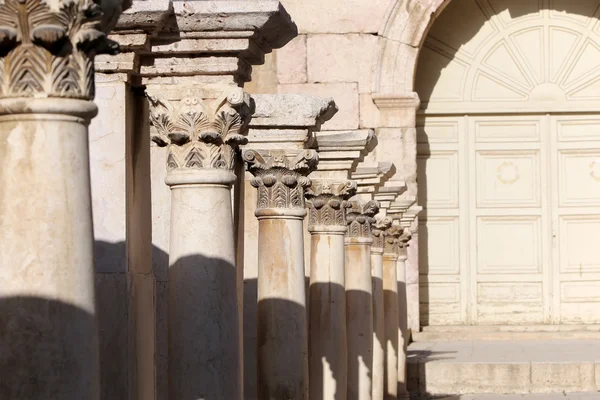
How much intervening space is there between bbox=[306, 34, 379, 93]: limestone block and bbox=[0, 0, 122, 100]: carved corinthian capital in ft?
53.9

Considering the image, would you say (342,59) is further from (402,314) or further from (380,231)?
(380,231)

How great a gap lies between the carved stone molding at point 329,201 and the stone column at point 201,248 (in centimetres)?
470

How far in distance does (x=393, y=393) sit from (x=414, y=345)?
4.21m

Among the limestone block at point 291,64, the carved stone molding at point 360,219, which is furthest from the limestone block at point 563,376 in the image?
the limestone block at point 291,64

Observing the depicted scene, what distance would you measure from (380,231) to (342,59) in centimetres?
544

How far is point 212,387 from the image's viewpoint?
Answer: 7504mm

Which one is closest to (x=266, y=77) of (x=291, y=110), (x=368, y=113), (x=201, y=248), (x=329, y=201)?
(x=368, y=113)

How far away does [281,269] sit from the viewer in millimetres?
10125

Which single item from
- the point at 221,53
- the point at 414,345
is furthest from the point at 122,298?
the point at 414,345

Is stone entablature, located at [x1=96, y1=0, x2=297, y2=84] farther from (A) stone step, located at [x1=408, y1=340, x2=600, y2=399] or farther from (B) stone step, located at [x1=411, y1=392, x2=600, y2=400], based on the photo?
(A) stone step, located at [x1=408, y1=340, x2=600, y2=399]

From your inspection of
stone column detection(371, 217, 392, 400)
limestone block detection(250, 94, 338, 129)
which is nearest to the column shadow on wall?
limestone block detection(250, 94, 338, 129)

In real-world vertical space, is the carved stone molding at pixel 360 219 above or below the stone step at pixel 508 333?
above

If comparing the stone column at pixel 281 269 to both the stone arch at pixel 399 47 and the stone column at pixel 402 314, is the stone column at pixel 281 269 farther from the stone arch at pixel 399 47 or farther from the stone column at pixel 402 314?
the stone arch at pixel 399 47

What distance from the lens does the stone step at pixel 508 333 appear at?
72.5 feet
